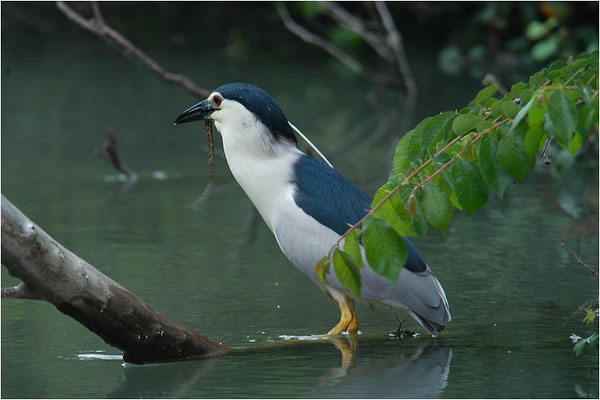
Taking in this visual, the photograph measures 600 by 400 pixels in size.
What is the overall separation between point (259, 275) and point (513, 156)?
2.69m

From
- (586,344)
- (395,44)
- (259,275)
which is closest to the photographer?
(586,344)

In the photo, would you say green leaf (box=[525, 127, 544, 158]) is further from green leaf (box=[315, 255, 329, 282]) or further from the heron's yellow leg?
the heron's yellow leg

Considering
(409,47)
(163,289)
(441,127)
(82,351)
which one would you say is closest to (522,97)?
(441,127)

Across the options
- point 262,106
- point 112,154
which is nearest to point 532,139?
point 262,106

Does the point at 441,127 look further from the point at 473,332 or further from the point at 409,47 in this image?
the point at 409,47

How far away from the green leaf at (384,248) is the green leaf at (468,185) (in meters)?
0.27

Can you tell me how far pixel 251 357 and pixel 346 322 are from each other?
0.54 metres

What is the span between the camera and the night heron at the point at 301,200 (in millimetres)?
4591

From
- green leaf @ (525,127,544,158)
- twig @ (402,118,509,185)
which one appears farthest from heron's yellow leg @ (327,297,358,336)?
green leaf @ (525,127,544,158)

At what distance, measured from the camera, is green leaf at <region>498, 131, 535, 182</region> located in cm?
330

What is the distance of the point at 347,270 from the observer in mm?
3354

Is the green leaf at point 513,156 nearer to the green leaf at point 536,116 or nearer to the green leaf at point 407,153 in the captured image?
the green leaf at point 536,116

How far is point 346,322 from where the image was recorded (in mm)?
4699

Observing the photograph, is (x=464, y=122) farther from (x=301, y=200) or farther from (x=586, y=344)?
(x=301, y=200)
